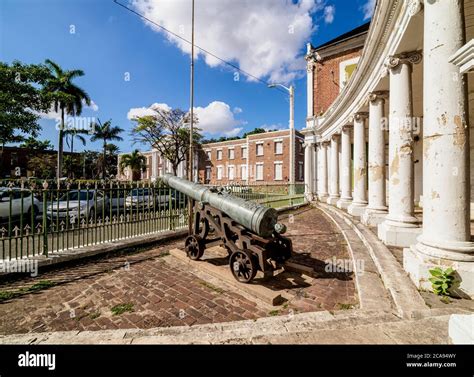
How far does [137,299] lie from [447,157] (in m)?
4.85

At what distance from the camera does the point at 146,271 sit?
4.50 m

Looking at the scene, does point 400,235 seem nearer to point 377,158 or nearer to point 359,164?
point 377,158

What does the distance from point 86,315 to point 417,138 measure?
1477 centimetres

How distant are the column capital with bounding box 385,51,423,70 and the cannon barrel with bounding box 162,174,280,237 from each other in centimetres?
457

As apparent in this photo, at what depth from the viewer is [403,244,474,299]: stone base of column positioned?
2957 mm

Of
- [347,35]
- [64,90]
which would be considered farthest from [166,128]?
[347,35]

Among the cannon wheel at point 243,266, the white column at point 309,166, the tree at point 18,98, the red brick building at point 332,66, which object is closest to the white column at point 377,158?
the cannon wheel at point 243,266

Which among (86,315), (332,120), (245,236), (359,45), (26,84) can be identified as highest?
(359,45)

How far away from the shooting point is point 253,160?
34.9 meters

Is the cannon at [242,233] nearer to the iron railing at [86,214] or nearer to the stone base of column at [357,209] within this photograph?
the iron railing at [86,214]
